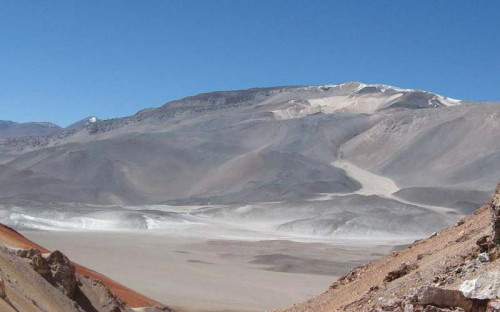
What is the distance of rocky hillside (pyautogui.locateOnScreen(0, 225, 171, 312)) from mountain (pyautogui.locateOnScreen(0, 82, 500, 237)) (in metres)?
51.0

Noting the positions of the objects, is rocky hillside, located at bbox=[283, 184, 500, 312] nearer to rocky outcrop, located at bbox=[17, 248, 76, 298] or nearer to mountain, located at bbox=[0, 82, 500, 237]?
rocky outcrop, located at bbox=[17, 248, 76, 298]

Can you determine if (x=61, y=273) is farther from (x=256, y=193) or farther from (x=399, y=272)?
(x=256, y=193)

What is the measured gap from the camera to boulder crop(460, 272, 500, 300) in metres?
5.50

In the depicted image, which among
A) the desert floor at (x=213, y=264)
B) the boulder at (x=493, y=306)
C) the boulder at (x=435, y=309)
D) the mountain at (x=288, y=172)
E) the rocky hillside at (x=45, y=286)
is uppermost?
the mountain at (x=288, y=172)

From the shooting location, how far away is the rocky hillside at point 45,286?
9039 mm

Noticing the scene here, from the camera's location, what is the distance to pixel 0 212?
65.4m

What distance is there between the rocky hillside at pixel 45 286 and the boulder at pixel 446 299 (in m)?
4.00

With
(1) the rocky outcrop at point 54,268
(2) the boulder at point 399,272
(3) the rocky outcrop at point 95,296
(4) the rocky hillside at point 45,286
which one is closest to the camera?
(2) the boulder at point 399,272

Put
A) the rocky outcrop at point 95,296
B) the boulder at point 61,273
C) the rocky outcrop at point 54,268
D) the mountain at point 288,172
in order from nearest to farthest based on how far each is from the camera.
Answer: the rocky outcrop at point 54,268, the boulder at point 61,273, the rocky outcrop at point 95,296, the mountain at point 288,172

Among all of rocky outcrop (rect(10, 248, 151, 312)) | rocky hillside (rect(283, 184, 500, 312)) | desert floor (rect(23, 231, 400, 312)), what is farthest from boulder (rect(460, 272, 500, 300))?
desert floor (rect(23, 231, 400, 312))

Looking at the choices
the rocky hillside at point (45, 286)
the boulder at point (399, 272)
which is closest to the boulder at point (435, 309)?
the boulder at point (399, 272)

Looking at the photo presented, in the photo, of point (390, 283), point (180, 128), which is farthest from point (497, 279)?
point (180, 128)

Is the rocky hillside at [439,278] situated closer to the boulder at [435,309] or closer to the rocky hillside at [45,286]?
the boulder at [435,309]

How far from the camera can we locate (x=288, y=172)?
310ft
